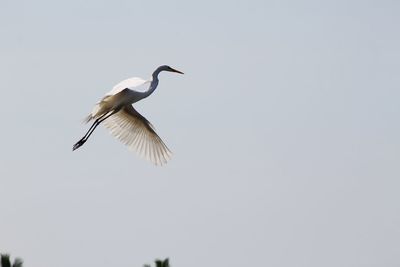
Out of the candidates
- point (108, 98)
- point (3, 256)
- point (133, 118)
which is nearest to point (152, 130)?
point (133, 118)

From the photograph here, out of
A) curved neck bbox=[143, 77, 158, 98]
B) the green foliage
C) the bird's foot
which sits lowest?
the green foliage

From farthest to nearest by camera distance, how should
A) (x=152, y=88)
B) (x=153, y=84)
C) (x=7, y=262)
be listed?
(x=7, y=262) → (x=153, y=84) → (x=152, y=88)

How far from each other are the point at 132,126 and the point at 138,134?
315 mm

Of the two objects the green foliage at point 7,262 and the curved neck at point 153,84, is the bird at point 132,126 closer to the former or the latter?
the curved neck at point 153,84

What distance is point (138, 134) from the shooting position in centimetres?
3597

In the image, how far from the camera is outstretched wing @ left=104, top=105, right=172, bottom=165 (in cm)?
3544

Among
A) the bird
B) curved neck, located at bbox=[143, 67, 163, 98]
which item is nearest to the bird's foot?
the bird

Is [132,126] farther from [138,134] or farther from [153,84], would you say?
[153,84]

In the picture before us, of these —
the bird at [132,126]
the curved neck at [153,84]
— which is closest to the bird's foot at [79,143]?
the bird at [132,126]

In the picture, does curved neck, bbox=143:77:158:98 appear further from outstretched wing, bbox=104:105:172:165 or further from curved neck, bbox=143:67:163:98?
outstretched wing, bbox=104:105:172:165

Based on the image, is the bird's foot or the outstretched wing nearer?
the bird's foot

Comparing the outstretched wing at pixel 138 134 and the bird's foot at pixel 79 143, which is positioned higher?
the outstretched wing at pixel 138 134

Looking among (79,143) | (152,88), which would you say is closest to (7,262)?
(79,143)

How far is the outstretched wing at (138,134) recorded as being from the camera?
35438mm
